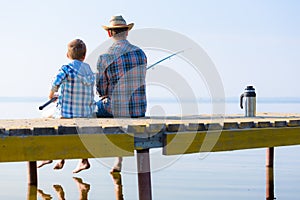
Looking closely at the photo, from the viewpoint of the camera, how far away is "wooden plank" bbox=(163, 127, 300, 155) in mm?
5785

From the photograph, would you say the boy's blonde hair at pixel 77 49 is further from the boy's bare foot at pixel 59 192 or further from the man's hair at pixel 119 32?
the boy's bare foot at pixel 59 192

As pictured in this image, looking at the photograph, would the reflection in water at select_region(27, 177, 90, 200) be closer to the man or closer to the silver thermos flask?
the man

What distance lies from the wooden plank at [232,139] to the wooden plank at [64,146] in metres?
0.42

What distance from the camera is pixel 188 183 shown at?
32.4ft

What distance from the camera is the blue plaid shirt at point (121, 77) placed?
22.2 feet

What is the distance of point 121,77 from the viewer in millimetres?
6766

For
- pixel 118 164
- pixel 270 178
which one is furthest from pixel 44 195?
pixel 270 178

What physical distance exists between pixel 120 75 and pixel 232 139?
4.33 feet

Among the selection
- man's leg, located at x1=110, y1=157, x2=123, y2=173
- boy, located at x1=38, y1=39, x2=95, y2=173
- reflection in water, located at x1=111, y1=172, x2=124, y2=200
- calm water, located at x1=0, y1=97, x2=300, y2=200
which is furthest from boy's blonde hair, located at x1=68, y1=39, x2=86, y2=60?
reflection in water, located at x1=111, y1=172, x2=124, y2=200

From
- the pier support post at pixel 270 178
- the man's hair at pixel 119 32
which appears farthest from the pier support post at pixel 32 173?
the pier support post at pixel 270 178

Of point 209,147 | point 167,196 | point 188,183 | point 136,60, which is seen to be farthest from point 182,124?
point 188,183

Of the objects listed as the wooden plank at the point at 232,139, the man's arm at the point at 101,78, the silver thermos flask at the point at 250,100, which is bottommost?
the wooden plank at the point at 232,139

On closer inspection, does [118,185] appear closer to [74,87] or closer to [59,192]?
[59,192]

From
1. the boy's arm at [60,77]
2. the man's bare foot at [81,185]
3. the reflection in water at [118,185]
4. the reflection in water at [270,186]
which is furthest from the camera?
the man's bare foot at [81,185]
